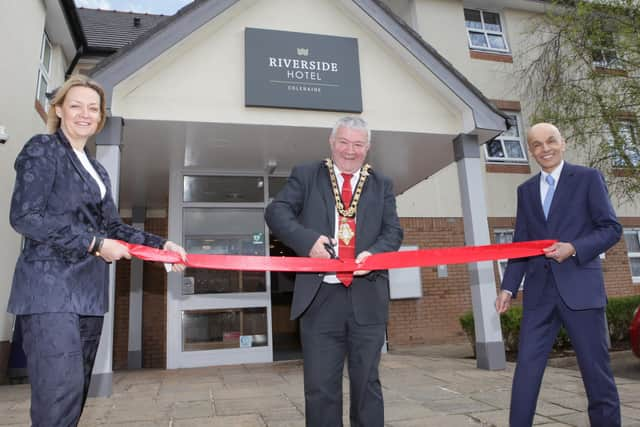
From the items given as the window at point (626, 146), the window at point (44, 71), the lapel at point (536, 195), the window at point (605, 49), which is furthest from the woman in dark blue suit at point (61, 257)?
the window at point (605, 49)

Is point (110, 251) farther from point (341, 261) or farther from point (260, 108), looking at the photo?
point (260, 108)

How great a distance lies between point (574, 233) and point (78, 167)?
8.90 ft

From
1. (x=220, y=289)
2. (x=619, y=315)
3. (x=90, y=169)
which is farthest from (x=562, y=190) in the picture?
(x=619, y=315)

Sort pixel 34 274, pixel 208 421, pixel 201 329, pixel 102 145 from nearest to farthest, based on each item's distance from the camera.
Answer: pixel 34 274
pixel 208 421
pixel 102 145
pixel 201 329

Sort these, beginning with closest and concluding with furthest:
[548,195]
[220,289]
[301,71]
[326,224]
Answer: [326,224] → [548,195] → [301,71] → [220,289]

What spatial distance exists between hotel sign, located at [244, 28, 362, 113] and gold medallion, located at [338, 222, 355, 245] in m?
3.80

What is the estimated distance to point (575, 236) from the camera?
8.89ft

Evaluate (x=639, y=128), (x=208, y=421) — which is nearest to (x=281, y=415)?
(x=208, y=421)

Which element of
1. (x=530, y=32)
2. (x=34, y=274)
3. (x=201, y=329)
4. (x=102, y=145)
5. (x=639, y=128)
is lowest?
(x=201, y=329)

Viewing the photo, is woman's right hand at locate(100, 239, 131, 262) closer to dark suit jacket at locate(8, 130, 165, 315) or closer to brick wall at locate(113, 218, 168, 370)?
dark suit jacket at locate(8, 130, 165, 315)

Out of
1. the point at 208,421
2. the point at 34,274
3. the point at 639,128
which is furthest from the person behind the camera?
the point at 639,128

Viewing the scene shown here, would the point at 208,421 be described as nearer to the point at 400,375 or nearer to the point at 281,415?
the point at 281,415

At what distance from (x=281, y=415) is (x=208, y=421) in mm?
634

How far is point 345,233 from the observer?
2584 mm
